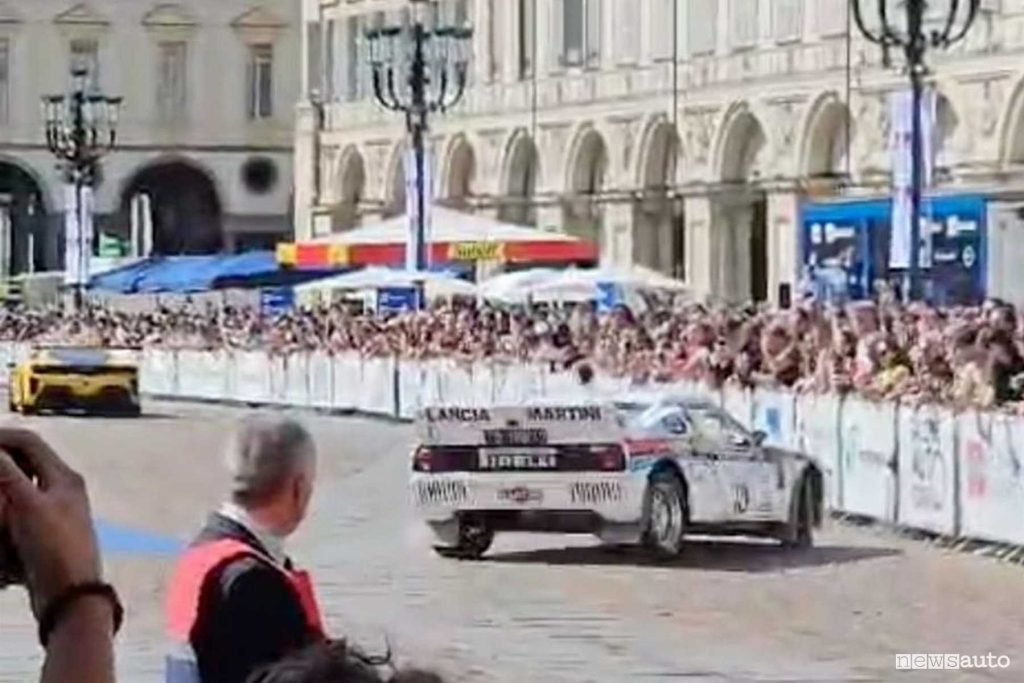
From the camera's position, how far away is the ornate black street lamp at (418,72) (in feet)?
164

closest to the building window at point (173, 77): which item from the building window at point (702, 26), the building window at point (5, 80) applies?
the building window at point (5, 80)

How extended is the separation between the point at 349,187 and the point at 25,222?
1774 centimetres

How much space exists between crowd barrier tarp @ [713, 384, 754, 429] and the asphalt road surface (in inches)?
137

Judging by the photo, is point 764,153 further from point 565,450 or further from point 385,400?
point 565,450

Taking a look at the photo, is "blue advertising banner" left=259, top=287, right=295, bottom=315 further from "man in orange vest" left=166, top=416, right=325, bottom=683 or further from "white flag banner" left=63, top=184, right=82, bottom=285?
"man in orange vest" left=166, top=416, right=325, bottom=683

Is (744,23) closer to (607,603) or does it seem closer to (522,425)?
(522,425)

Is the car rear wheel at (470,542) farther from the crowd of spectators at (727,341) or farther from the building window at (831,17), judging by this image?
the building window at (831,17)

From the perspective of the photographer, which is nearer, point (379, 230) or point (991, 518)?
point (991, 518)

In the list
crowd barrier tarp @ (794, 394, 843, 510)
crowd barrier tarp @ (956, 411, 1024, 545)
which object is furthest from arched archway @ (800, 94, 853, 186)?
crowd barrier tarp @ (956, 411, 1024, 545)

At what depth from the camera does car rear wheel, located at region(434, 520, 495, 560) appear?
72.6 feet

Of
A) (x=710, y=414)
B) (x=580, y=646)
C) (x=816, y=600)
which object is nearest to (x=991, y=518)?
(x=710, y=414)

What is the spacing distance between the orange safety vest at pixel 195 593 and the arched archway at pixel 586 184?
6201 cm

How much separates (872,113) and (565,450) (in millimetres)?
34786

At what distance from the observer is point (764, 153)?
60438 mm
